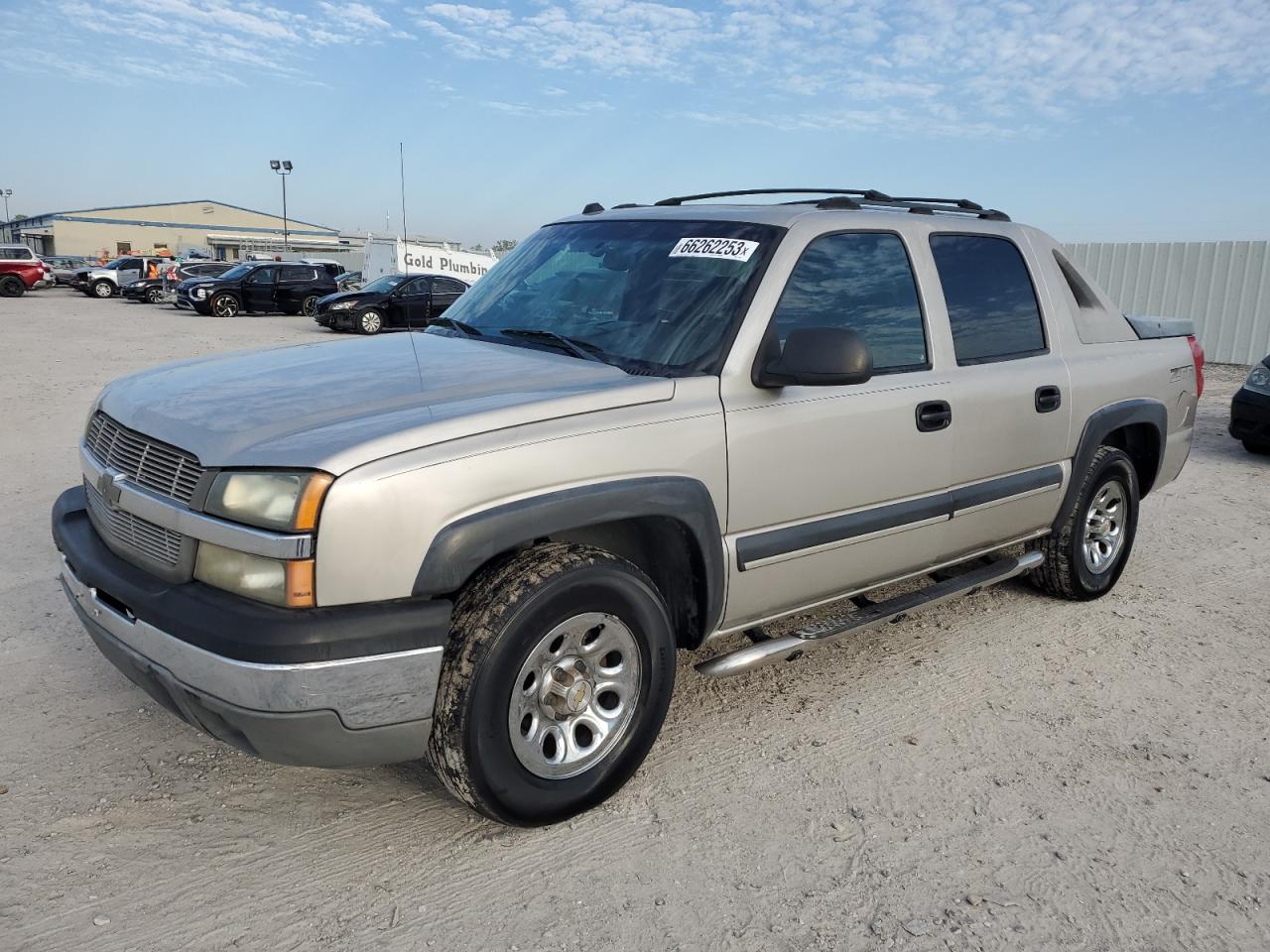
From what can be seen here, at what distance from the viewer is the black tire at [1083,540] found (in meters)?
4.77

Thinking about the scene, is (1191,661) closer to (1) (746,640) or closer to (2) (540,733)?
(1) (746,640)

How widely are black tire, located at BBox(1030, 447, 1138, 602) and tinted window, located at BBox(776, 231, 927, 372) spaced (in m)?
1.42

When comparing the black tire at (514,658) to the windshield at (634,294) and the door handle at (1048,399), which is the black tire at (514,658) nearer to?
the windshield at (634,294)

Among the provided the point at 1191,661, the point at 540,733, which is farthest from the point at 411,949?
the point at 1191,661

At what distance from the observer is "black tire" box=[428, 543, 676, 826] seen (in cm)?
265

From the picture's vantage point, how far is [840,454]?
3477mm

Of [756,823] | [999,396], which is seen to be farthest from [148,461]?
[999,396]

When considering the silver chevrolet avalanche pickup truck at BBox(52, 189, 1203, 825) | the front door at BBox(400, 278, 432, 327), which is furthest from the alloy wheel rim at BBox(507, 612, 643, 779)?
the front door at BBox(400, 278, 432, 327)

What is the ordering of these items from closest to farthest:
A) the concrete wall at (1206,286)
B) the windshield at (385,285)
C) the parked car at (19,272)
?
the concrete wall at (1206,286) → the windshield at (385,285) → the parked car at (19,272)

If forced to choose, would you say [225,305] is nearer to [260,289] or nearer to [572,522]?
[260,289]

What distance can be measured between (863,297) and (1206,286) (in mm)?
16782

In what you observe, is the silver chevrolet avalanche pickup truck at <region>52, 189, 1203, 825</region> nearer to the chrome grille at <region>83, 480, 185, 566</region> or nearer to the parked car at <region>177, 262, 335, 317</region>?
the chrome grille at <region>83, 480, 185, 566</region>

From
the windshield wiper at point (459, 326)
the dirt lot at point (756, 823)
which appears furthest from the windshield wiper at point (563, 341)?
the dirt lot at point (756, 823)

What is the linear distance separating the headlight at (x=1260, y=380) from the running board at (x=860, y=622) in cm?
591
